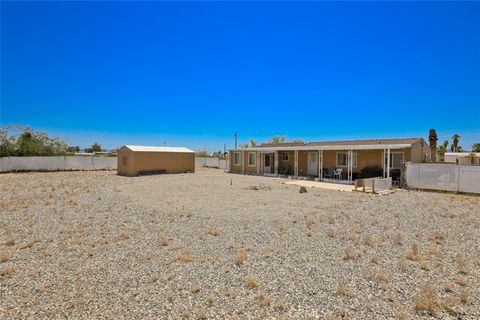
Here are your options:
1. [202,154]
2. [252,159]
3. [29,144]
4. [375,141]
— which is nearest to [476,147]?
[375,141]

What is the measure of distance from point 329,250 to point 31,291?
16.3 ft

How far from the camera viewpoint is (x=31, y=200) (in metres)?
10.6

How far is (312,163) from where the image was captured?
71.3ft

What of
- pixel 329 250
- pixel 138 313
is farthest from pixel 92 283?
pixel 329 250

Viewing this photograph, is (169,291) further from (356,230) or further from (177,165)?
(177,165)

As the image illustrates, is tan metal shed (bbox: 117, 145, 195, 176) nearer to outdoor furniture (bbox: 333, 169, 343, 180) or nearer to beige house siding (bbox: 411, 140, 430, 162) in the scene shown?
outdoor furniture (bbox: 333, 169, 343, 180)

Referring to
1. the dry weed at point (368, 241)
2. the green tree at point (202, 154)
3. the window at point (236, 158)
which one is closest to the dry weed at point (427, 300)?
the dry weed at point (368, 241)

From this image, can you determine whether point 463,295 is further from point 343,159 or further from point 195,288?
point 343,159

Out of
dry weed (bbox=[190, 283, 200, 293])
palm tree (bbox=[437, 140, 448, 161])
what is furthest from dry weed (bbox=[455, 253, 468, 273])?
palm tree (bbox=[437, 140, 448, 161])

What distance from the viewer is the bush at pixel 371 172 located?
1739 centimetres

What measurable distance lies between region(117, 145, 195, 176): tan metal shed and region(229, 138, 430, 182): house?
471 cm

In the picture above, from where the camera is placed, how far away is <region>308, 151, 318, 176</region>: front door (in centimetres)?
2139

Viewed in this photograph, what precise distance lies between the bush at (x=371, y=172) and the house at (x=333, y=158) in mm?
122

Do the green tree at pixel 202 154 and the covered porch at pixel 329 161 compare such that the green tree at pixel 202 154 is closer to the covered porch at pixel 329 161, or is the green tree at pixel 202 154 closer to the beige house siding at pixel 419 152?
the covered porch at pixel 329 161
